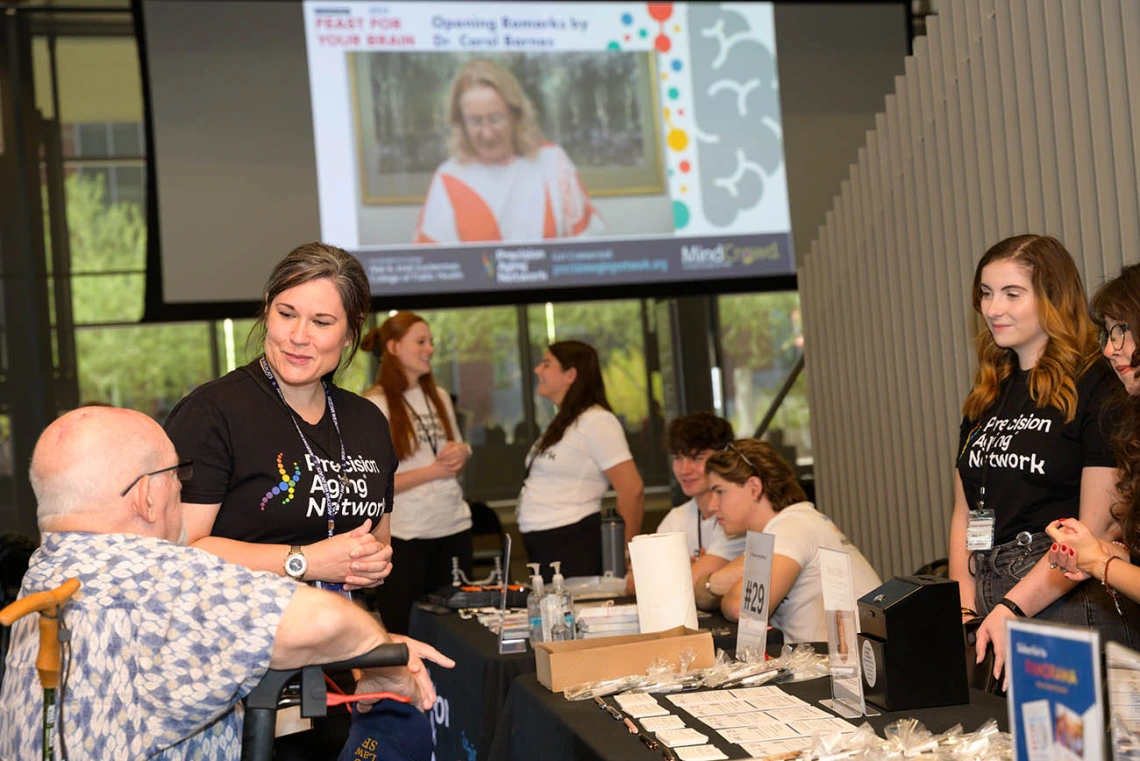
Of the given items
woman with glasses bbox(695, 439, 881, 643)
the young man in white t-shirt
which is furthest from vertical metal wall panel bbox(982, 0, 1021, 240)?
woman with glasses bbox(695, 439, 881, 643)

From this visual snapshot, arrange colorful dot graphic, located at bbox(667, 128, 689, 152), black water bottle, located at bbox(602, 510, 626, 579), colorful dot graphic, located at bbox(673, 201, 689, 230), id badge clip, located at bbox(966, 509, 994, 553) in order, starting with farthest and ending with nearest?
1. colorful dot graphic, located at bbox(667, 128, 689, 152)
2. colorful dot graphic, located at bbox(673, 201, 689, 230)
3. black water bottle, located at bbox(602, 510, 626, 579)
4. id badge clip, located at bbox(966, 509, 994, 553)

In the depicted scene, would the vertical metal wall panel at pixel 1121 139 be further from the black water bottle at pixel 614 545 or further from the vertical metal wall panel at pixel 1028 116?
the black water bottle at pixel 614 545

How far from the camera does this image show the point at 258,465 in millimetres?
2100

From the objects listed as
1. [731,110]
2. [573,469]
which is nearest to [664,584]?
[573,469]

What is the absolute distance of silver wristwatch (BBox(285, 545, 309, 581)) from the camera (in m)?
2.00

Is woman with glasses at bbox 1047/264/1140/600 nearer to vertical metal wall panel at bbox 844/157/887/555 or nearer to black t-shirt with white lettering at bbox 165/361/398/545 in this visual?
black t-shirt with white lettering at bbox 165/361/398/545

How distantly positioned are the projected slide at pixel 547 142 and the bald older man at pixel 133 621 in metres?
4.50

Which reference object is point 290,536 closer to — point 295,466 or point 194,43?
point 295,466

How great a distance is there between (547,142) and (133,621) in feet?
17.3

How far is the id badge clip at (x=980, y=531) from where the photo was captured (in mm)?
2438

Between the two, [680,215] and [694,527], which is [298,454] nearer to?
[694,527]

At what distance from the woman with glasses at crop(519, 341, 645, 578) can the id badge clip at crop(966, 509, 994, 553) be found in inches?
76.1

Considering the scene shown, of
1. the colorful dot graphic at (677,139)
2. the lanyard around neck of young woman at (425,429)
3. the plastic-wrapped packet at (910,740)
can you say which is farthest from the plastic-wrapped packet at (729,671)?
the colorful dot graphic at (677,139)

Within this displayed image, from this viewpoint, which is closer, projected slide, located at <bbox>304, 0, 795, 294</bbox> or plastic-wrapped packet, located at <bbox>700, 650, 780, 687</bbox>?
plastic-wrapped packet, located at <bbox>700, 650, 780, 687</bbox>
